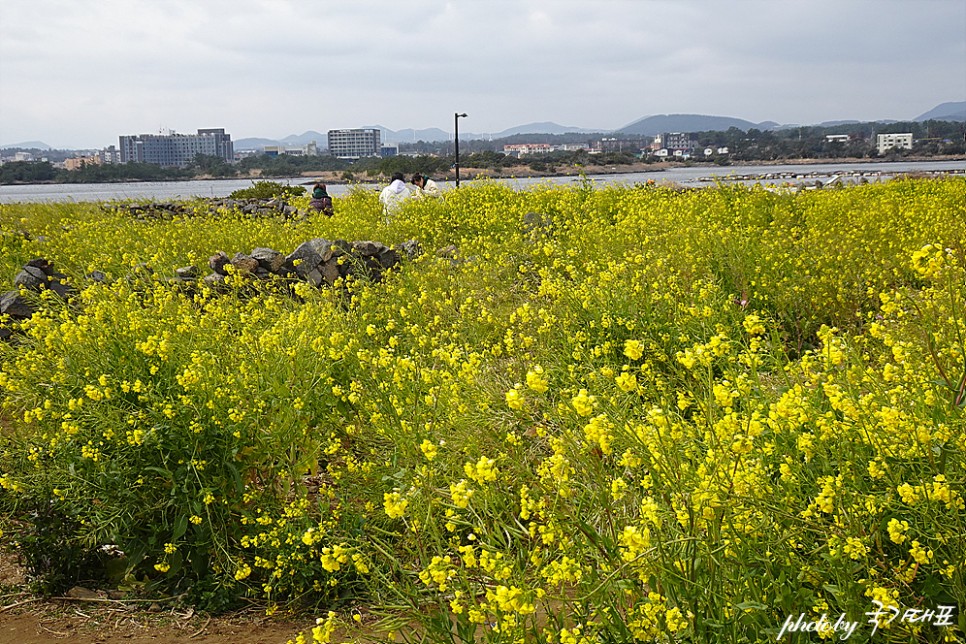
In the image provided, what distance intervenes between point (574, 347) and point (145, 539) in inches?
94.3

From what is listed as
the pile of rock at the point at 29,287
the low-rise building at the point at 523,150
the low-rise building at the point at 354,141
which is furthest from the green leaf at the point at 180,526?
the low-rise building at the point at 354,141

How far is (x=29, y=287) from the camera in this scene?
7887mm

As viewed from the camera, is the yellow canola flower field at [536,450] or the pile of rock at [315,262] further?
the pile of rock at [315,262]

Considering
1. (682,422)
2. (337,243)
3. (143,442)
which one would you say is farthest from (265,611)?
(337,243)

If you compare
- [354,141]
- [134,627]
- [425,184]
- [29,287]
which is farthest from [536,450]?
[354,141]

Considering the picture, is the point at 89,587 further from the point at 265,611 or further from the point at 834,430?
the point at 834,430

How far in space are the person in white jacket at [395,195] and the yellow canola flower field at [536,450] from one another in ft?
16.2

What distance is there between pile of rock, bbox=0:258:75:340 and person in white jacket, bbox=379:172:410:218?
14.8ft

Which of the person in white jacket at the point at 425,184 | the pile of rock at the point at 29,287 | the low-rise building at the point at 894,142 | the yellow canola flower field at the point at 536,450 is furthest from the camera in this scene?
the low-rise building at the point at 894,142

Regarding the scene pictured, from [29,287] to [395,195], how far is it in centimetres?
568

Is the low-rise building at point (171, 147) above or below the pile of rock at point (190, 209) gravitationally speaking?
above

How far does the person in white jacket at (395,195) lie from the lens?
11946 mm

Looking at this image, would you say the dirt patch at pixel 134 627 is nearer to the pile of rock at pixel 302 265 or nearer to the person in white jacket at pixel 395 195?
the pile of rock at pixel 302 265

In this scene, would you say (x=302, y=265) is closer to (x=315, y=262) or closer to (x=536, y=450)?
(x=315, y=262)
